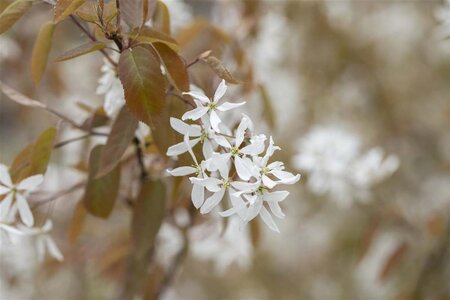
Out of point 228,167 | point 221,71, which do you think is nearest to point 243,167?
point 228,167

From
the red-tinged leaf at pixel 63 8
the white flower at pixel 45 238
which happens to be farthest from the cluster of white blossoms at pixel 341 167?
the red-tinged leaf at pixel 63 8

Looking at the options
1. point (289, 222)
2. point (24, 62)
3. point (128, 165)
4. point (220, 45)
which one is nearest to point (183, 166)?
point (128, 165)

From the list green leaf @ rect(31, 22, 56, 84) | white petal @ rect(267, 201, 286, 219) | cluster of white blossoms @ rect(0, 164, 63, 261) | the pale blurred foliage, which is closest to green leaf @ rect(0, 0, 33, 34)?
green leaf @ rect(31, 22, 56, 84)

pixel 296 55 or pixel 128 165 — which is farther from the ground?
pixel 296 55

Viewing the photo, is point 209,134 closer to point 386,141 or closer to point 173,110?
point 173,110

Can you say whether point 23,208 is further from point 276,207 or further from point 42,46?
point 276,207

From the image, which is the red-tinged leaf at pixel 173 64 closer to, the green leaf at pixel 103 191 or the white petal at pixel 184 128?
the white petal at pixel 184 128

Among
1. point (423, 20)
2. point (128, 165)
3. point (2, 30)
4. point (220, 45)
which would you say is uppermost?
point (423, 20)
